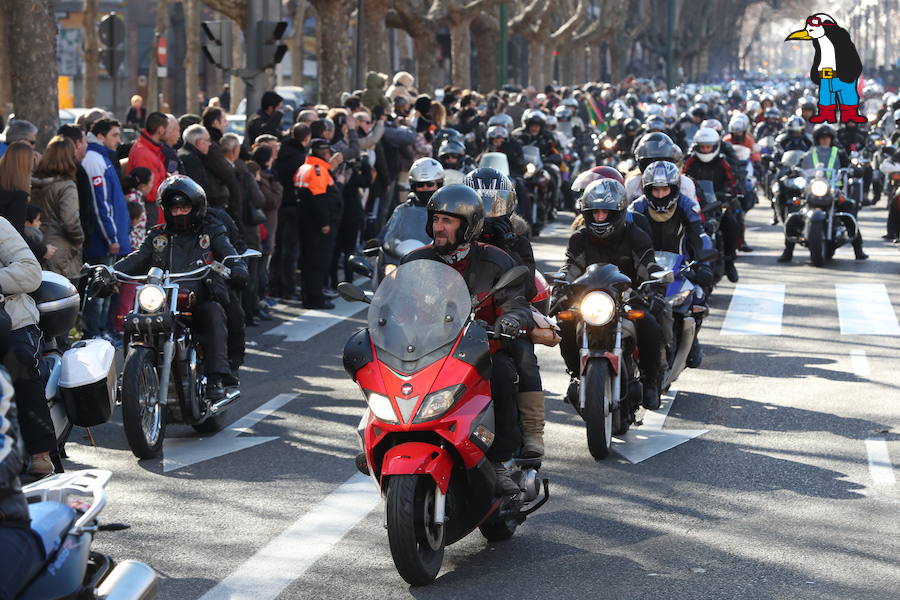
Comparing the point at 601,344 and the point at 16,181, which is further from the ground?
the point at 16,181

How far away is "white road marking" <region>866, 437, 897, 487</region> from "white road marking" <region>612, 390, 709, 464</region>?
3.37ft

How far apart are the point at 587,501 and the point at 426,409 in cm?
203

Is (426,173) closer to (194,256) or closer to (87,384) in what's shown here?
(194,256)

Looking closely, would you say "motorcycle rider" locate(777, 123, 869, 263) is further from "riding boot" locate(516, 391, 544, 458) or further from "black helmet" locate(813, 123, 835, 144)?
"riding boot" locate(516, 391, 544, 458)

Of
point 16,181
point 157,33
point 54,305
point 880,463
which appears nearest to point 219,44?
point 16,181

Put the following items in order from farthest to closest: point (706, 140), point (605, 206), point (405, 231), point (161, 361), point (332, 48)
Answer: point (332, 48), point (706, 140), point (405, 231), point (605, 206), point (161, 361)

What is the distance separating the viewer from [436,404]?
6926mm

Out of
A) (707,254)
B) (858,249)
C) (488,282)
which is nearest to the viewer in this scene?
(488,282)

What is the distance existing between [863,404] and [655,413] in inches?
56.7

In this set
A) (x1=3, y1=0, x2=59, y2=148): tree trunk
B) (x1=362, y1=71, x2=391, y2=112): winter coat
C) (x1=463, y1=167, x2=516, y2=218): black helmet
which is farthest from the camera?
(x1=362, y1=71, x2=391, y2=112): winter coat

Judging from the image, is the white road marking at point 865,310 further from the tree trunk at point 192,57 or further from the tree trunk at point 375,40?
the tree trunk at point 192,57

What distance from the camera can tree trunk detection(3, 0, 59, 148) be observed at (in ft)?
54.2

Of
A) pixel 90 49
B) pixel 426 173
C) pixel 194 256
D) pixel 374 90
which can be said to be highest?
pixel 90 49

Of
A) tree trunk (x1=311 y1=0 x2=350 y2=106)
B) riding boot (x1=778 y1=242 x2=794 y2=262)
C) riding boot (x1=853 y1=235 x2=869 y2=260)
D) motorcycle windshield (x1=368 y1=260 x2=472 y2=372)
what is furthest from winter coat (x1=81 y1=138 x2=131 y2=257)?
tree trunk (x1=311 y1=0 x2=350 y2=106)
